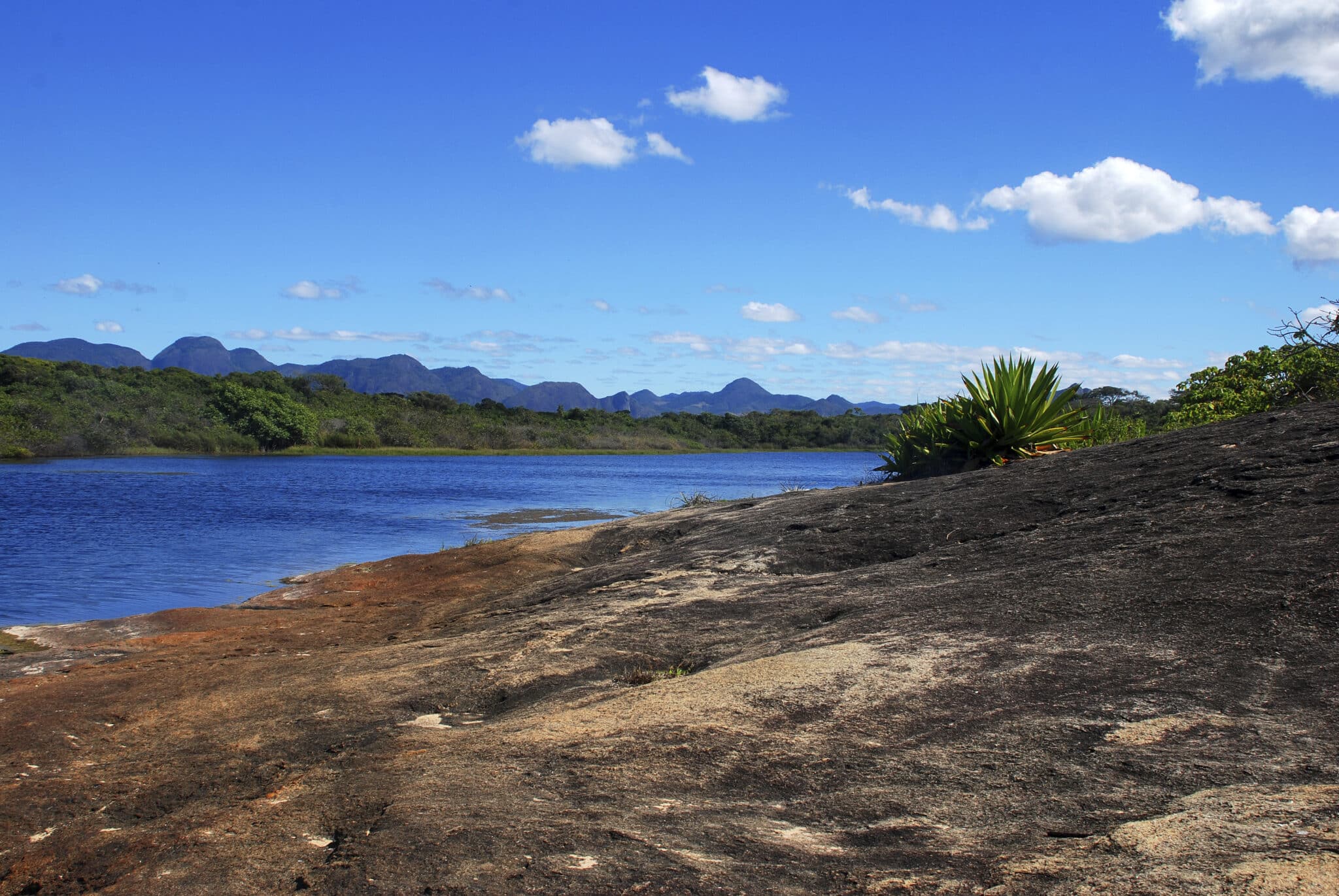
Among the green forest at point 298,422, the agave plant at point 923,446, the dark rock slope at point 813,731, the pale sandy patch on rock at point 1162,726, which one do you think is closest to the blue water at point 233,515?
the green forest at point 298,422

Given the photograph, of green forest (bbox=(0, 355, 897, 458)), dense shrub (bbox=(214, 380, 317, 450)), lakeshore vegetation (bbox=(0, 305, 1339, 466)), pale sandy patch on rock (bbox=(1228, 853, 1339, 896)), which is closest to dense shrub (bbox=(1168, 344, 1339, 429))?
lakeshore vegetation (bbox=(0, 305, 1339, 466))

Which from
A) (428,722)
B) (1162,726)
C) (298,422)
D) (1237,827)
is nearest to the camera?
(1237,827)

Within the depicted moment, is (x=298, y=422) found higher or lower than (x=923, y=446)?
lower

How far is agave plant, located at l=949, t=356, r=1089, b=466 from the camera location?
14.1 metres

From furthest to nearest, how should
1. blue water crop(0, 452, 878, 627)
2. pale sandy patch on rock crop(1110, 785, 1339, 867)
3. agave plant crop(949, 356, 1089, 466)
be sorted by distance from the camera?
blue water crop(0, 452, 878, 627) → agave plant crop(949, 356, 1089, 466) → pale sandy patch on rock crop(1110, 785, 1339, 867)

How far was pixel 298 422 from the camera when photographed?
279 ft

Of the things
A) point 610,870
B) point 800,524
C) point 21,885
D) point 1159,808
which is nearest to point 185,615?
point 800,524

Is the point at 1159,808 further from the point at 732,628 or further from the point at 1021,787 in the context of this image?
the point at 732,628

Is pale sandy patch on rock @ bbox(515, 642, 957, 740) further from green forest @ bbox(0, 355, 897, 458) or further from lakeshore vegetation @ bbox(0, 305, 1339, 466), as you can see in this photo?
green forest @ bbox(0, 355, 897, 458)

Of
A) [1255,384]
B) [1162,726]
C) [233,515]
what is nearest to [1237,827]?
[1162,726]

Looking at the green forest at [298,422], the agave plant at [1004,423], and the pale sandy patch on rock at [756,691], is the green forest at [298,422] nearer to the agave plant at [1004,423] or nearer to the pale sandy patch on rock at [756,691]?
the agave plant at [1004,423]

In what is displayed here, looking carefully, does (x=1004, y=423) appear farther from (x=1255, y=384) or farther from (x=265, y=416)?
(x=265, y=416)

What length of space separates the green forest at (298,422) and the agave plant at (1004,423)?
57.4 meters

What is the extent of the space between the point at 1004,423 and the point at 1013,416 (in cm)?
17
